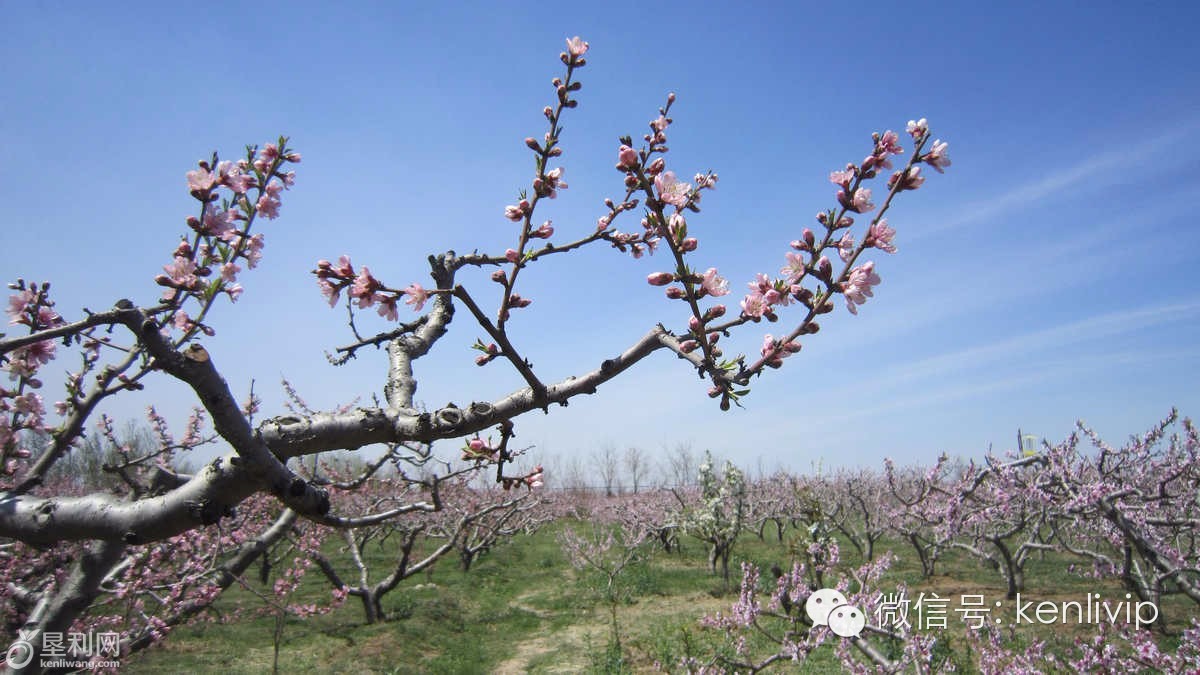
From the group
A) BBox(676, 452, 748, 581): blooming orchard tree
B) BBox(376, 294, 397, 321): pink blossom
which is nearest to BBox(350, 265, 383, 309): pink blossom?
BBox(376, 294, 397, 321): pink blossom

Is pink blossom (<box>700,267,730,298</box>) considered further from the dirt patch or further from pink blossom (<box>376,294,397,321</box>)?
the dirt patch

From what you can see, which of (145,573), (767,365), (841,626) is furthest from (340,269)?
(145,573)

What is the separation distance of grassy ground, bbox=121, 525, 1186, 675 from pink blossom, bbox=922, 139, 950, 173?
7431 millimetres

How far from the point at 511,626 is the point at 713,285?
506 inches

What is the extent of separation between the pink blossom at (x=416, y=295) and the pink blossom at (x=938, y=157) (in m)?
1.44

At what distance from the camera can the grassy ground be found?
965 cm

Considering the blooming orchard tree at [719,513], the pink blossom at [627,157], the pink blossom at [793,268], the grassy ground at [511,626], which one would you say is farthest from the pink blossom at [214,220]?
the blooming orchard tree at [719,513]

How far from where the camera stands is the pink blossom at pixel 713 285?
1.58 metres

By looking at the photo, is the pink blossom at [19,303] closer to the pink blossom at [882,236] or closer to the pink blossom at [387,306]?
the pink blossom at [387,306]

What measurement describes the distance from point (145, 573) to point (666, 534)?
19308 millimetres

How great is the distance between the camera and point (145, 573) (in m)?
6.36

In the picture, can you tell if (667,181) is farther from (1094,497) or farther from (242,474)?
(1094,497)

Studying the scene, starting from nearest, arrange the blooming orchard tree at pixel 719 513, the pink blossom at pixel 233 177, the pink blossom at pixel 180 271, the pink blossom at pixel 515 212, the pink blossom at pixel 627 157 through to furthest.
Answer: the pink blossom at pixel 627 157 < the pink blossom at pixel 515 212 < the pink blossom at pixel 180 271 < the pink blossom at pixel 233 177 < the blooming orchard tree at pixel 719 513

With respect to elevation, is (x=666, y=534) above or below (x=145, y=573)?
below
